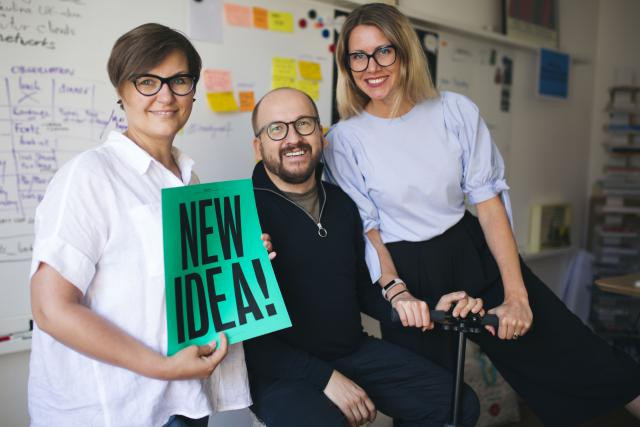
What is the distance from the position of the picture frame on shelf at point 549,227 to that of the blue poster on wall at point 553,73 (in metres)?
→ 0.77

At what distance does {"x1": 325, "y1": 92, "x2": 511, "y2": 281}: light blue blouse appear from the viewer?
5.52 feet

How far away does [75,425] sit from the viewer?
1045 mm

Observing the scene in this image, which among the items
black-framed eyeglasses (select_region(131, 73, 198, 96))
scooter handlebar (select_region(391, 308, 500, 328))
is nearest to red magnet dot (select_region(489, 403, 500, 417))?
scooter handlebar (select_region(391, 308, 500, 328))

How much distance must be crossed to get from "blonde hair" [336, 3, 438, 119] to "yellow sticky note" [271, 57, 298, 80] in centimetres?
59

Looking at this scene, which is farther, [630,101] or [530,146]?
[630,101]

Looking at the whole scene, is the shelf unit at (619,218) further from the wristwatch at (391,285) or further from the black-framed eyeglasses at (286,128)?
the black-framed eyeglasses at (286,128)

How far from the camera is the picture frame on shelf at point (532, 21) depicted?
337cm

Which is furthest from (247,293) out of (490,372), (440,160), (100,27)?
(490,372)

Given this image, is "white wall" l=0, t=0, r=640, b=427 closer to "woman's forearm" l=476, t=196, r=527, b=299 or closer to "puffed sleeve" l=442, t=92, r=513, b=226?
"puffed sleeve" l=442, t=92, r=513, b=226

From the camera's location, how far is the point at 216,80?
7.00 feet

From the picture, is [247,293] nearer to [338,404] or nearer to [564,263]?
[338,404]

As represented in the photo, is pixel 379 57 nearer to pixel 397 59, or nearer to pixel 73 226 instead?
pixel 397 59

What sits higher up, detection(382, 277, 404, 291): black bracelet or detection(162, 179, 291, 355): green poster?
detection(162, 179, 291, 355): green poster

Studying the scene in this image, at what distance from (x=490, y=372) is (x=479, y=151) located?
5.26 feet
